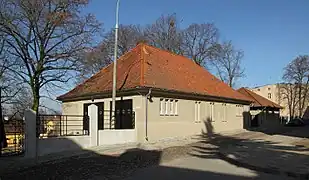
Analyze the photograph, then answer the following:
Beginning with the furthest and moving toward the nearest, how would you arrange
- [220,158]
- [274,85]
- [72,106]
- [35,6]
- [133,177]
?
[274,85]
[72,106]
[35,6]
[220,158]
[133,177]

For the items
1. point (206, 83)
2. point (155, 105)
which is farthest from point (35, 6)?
point (206, 83)

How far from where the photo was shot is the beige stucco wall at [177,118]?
70.9 feet

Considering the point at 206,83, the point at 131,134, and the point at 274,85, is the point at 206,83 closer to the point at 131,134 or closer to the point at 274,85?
the point at 131,134

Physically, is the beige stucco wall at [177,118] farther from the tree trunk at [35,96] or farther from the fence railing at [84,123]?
the tree trunk at [35,96]

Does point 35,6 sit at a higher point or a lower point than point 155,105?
higher

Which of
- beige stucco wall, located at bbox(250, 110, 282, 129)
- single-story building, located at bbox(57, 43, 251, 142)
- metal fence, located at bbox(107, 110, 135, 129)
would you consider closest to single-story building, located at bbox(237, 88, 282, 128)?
beige stucco wall, located at bbox(250, 110, 282, 129)

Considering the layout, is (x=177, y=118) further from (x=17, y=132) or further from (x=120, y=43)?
(x=120, y=43)

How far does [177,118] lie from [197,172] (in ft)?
45.7

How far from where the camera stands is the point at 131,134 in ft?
69.7

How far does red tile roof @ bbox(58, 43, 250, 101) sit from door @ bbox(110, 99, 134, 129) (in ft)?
3.89

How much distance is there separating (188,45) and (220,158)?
126 ft

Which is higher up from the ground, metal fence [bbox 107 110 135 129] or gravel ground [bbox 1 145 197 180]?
→ metal fence [bbox 107 110 135 129]

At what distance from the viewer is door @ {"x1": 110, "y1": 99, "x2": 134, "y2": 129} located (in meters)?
22.2

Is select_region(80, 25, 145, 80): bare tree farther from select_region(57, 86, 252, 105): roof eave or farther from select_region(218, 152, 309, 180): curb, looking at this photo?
select_region(218, 152, 309, 180): curb
